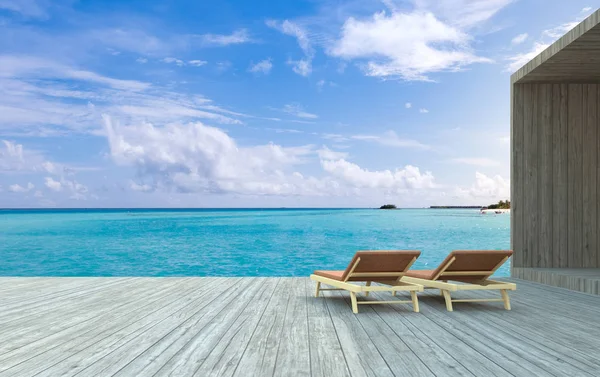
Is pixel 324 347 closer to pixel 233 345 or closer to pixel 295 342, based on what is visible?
pixel 295 342

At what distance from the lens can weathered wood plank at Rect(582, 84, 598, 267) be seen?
775cm

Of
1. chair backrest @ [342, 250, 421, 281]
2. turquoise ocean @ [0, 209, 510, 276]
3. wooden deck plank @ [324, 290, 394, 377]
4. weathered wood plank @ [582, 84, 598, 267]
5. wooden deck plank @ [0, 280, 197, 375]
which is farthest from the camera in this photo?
turquoise ocean @ [0, 209, 510, 276]

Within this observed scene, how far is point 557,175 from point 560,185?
0.15m

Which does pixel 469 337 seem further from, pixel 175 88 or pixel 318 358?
pixel 175 88

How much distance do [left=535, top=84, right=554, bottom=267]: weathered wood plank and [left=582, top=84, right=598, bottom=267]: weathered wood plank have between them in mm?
475

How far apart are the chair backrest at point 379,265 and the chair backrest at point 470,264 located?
0.30 metres

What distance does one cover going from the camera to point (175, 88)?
44.5 m

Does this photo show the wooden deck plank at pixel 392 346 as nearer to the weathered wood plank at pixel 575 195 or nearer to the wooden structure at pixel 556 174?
the wooden structure at pixel 556 174

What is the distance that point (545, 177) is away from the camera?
25.5 feet

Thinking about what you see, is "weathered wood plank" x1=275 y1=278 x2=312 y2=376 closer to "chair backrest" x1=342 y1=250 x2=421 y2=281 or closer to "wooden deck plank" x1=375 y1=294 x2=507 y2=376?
"chair backrest" x1=342 y1=250 x2=421 y2=281

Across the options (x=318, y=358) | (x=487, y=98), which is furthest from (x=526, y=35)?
(x=318, y=358)

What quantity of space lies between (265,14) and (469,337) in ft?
129

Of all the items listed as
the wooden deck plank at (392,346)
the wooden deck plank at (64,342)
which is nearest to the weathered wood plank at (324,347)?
the wooden deck plank at (392,346)

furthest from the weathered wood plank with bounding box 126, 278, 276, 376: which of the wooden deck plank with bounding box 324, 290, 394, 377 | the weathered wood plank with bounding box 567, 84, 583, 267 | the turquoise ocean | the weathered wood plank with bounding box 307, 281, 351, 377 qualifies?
the turquoise ocean
